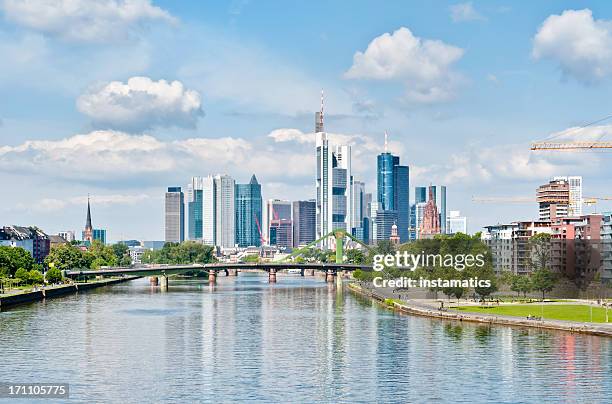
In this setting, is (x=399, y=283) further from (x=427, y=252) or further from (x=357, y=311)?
(x=357, y=311)

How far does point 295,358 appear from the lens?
6378cm

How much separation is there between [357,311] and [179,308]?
63.2 ft

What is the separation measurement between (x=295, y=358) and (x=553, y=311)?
3640 cm

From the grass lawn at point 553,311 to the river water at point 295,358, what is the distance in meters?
6.86

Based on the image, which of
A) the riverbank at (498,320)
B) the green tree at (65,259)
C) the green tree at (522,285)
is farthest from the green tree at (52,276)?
the green tree at (522,285)

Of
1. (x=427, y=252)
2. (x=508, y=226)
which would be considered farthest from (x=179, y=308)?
(x=508, y=226)

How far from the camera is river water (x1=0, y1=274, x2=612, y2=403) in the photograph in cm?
5072

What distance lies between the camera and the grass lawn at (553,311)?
8469 centimetres

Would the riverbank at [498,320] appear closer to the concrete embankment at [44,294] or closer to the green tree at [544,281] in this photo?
the green tree at [544,281]

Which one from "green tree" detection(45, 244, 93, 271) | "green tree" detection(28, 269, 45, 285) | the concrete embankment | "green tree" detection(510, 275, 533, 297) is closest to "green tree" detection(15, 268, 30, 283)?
"green tree" detection(28, 269, 45, 285)

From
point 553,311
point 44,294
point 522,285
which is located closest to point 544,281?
point 522,285

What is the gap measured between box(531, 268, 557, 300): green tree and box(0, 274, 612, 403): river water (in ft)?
75.2

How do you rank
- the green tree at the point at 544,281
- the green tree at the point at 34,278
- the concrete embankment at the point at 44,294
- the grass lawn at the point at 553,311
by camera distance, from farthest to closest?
the green tree at the point at 34,278 < the green tree at the point at 544,281 < the concrete embankment at the point at 44,294 < the grass lawn at the point at 553,311

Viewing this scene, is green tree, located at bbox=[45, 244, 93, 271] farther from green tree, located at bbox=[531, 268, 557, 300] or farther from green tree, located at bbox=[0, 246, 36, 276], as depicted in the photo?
green tree, located at bbox=[531, 268, 557, 300]
